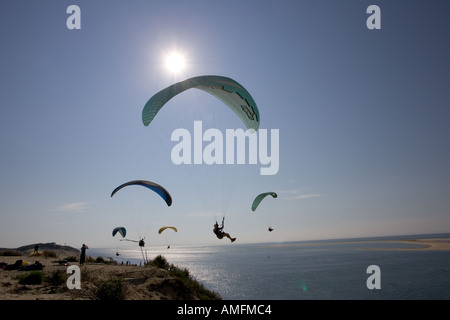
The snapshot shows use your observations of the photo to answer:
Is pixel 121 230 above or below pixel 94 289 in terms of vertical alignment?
above

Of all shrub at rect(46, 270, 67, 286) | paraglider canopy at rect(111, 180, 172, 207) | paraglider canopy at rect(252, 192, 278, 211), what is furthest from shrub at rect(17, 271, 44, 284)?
paraglider canopy at rect(252, 192, 278, 211)

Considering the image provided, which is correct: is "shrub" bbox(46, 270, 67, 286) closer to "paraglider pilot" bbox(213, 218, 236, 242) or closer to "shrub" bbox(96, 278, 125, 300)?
"shrub" bbox(96, 278, 125, 300)

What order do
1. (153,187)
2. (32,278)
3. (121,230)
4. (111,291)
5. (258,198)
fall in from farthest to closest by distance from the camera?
(121,230)
(258,198)
(153,187)
(32,278)
(111,291)

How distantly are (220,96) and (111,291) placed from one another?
11.5 m

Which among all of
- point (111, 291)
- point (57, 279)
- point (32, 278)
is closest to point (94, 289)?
point (111, 291)

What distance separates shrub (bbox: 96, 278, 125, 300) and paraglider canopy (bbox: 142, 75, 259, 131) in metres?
7.43

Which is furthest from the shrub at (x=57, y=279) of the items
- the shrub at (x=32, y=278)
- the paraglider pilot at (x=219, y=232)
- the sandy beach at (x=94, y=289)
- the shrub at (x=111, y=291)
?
the paraglider pilot at (x=219, y=232)

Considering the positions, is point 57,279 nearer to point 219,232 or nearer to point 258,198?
point 219,232

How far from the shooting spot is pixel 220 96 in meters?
15.5

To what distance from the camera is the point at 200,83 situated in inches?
499

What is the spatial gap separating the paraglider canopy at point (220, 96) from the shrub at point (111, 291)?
7.43m

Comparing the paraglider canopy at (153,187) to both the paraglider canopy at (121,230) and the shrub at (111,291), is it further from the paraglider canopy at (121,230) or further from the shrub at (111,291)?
the paraglider canopy at (121,230)
